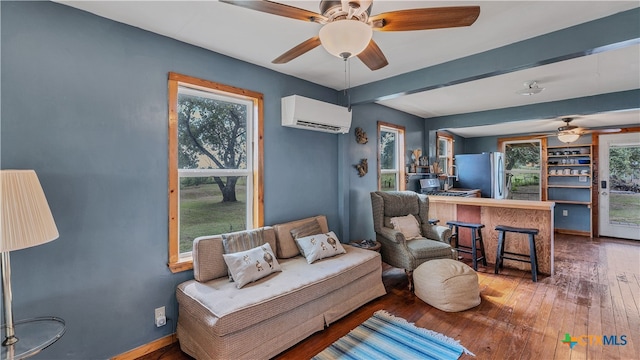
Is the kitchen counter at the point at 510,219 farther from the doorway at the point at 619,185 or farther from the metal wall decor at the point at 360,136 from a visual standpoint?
the doorway at the point at 619,185

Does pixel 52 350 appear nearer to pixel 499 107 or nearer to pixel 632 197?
pixel 499 107

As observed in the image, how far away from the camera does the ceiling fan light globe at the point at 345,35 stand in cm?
142

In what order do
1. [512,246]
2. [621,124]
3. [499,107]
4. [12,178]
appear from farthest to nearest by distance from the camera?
[621,124] < [499,107] < [512,246] < [12,178]

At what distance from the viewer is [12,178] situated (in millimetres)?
1365

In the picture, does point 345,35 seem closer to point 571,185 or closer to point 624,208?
point 571,185

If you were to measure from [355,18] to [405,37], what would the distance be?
1.07 m

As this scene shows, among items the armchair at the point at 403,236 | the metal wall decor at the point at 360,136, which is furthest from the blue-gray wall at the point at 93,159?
the armchair at the point at 403,236

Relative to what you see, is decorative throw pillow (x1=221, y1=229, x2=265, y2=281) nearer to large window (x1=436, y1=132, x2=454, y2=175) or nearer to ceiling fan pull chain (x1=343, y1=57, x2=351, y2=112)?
ceiling fan pull chain (x1=343, y1=57, x2=351, y2=112)

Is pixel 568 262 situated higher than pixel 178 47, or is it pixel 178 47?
pixel 178 47

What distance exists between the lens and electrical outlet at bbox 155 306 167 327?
7.48 ft

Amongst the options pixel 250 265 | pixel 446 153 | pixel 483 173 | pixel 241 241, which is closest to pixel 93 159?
pixel 241 241

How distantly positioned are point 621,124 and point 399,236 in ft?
19.7

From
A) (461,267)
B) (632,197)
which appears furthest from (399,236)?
(632,197)

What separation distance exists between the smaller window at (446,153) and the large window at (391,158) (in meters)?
1.88
